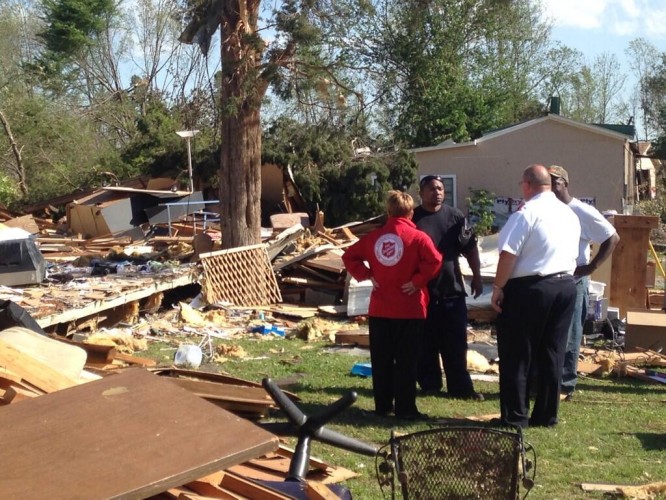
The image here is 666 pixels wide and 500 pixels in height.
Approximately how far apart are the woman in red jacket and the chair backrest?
12.4 feet

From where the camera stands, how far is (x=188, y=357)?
9.52 m

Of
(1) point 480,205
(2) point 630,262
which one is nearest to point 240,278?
(2) point 630,262

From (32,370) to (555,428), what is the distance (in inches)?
152

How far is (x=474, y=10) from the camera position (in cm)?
4062

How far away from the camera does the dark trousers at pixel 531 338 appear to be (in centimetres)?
645

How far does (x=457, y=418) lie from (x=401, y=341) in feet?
2.62

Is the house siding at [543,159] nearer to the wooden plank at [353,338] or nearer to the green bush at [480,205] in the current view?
the green bush at [480,205]

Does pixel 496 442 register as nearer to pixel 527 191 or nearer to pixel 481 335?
pixel 527 191

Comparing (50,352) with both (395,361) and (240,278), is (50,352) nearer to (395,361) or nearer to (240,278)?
(395,361)

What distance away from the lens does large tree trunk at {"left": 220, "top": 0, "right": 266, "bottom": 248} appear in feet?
51.1

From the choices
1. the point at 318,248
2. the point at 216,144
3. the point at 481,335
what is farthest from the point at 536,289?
the point at 216,144

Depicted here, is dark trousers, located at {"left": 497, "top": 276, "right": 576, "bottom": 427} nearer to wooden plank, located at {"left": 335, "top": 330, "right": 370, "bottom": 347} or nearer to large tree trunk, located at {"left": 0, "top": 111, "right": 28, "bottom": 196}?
wooden plank, located at {"left": 335, "top": 330, "right": 370, "bottom": 347}

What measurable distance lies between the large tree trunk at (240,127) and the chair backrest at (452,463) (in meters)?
12.7

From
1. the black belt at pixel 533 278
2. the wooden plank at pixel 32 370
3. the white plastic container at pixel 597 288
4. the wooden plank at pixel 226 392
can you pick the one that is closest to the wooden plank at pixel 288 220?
the white plastic container at pixel 597 288
